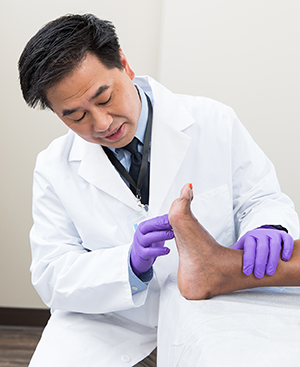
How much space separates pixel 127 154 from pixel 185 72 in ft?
2.68

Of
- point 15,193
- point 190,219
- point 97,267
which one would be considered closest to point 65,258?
point 97,267

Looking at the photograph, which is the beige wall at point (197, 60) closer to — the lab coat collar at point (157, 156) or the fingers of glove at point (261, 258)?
the lab coat collar at point (157, 156)

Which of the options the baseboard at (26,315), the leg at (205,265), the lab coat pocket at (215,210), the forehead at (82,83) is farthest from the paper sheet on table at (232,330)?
the baseboard at (26,315)

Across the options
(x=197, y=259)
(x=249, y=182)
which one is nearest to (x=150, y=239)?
(x=197, y=259)

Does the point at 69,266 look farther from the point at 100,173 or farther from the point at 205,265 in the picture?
the point at 205,265

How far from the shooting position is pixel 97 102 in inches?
42.8

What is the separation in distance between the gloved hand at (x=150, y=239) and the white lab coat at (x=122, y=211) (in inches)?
2.4

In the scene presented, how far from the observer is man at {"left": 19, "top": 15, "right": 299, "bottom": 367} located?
106cm

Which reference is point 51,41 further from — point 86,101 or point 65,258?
point 65,258

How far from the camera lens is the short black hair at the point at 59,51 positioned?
3.41 feet

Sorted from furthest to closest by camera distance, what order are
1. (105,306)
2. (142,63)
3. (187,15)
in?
1. (142,63)
2. (187,15)
3. (105,306)

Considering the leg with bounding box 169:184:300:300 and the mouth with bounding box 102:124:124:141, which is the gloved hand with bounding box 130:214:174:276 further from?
the mouth with bounding box 102:124:124:141

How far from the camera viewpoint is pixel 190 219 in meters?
0.97

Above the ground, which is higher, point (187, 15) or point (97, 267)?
point (187, 15)
